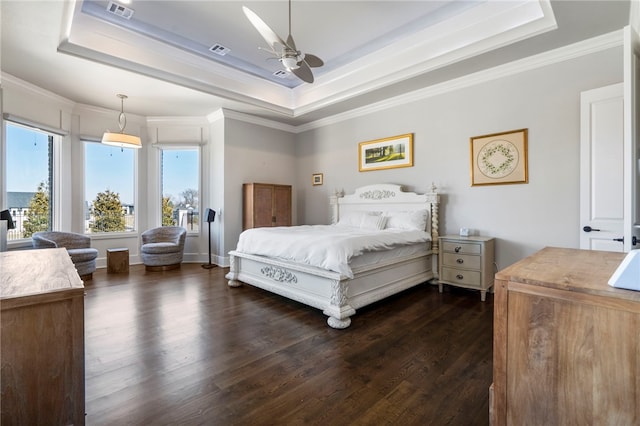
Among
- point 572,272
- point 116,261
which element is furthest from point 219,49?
point 572,272

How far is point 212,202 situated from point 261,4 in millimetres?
3788

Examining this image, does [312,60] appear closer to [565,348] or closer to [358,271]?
[358,271]

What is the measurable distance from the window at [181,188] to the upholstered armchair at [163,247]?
401mm

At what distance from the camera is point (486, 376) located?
1984 mm

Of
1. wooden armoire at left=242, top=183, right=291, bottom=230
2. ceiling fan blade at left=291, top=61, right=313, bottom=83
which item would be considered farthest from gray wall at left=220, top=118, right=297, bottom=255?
ceiling fan blade at left=291, top=61, right=313, bottom=83

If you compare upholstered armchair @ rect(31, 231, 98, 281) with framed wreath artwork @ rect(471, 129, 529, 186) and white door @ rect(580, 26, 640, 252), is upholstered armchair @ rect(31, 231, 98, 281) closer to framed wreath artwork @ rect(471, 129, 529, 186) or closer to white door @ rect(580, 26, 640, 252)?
framed wreath artwork @ rect(471, 129, 529, 186)

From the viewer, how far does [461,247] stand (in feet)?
12.5

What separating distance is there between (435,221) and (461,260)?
0.75 meters

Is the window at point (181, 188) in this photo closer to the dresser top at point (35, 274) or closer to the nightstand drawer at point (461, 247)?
the dresser top at point (35, 274)

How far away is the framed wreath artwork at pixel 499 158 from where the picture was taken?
12.2 feet

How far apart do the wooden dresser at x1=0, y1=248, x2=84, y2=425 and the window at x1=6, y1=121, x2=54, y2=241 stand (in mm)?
4848

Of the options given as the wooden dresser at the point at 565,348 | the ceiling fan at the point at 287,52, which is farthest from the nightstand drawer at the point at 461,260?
the ceiling fan at the point at 287,52

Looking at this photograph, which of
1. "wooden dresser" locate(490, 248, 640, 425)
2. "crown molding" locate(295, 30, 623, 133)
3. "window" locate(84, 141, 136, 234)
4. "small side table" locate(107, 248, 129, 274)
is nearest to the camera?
"wooden dresser" locate(490, 248, 640, 425)

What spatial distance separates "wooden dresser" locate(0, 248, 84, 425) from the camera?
1.05 m
